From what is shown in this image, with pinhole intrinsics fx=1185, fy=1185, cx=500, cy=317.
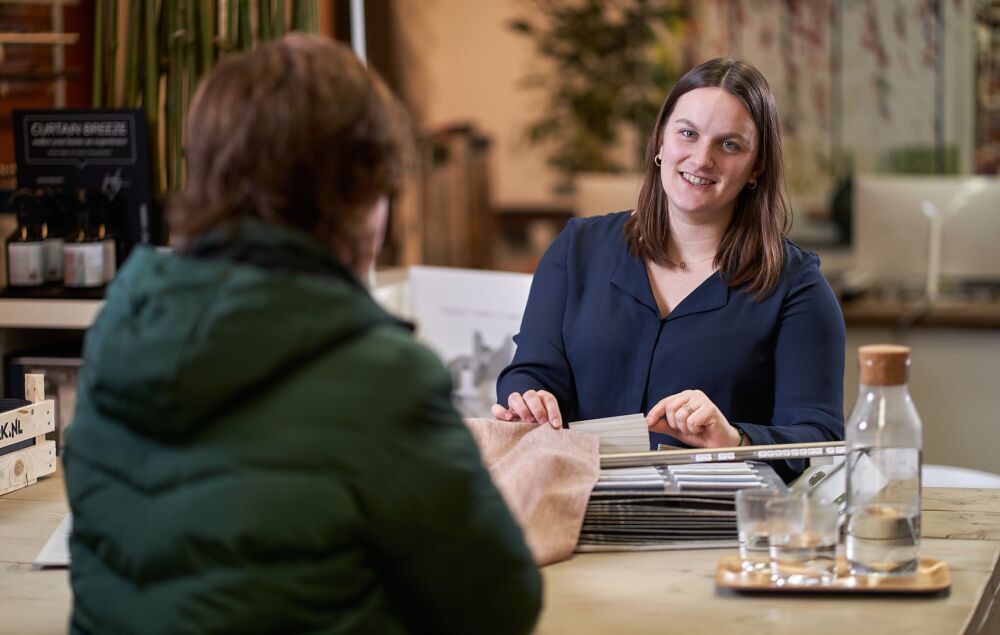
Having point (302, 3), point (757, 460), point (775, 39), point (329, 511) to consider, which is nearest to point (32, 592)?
point (329, 511)

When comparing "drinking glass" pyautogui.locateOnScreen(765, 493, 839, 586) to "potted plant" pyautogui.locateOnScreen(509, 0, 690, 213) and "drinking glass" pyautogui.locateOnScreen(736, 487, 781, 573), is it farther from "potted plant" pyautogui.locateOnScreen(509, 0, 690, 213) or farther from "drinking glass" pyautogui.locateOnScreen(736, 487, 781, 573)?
"potted plant" pyautogui.locateOnScreen(509, 0, 690, 213)

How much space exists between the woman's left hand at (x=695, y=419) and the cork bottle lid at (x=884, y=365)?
0.39 m

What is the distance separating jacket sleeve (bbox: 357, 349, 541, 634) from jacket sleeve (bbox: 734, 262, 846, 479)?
0.89 m

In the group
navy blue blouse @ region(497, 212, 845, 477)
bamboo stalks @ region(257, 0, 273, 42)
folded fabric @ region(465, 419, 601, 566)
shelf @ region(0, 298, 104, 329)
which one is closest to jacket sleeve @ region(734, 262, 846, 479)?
navy blue blouse @ region(497, 212, 845, 477)

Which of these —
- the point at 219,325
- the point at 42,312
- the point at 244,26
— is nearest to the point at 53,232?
the point at 42,312

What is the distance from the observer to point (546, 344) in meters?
2.00

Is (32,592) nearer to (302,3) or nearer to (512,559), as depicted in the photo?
(512,559)

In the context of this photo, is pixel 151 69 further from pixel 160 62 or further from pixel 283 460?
pixel 283 460

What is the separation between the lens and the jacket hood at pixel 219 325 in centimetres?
92

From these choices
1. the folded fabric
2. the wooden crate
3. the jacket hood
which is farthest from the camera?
the wooden crate

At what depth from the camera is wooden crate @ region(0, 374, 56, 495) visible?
173 cm

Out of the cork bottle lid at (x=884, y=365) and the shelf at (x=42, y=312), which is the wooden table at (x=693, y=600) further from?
the shelf at (x=42, y=312)

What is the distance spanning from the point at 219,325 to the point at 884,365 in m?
0.70

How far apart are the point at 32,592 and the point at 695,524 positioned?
77 cm
